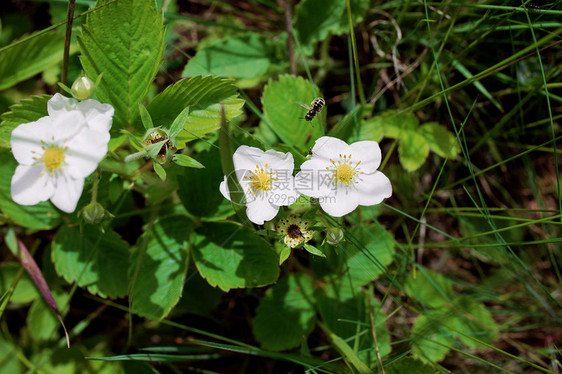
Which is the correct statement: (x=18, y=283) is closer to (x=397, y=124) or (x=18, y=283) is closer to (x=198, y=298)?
(x=198, y=298)

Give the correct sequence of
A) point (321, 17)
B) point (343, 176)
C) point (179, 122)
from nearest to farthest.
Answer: point (179, 122) < point (343, 176) < point (321, 17)

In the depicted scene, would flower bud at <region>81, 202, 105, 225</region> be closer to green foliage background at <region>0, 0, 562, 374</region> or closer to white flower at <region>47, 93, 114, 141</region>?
green foliage background at <region>0, 0, 562, 374</region>

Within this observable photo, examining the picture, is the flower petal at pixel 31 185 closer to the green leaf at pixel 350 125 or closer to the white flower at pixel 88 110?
the white flower at pixel 88 110

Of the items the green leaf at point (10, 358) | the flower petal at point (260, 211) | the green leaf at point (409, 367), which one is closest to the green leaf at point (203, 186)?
the flower petal at point (260, 211)

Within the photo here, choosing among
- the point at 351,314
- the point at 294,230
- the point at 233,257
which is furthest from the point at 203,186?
the point at 351,314

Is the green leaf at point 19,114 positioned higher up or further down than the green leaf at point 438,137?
higher up

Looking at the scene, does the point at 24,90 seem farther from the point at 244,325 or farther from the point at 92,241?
the point at 244,325
